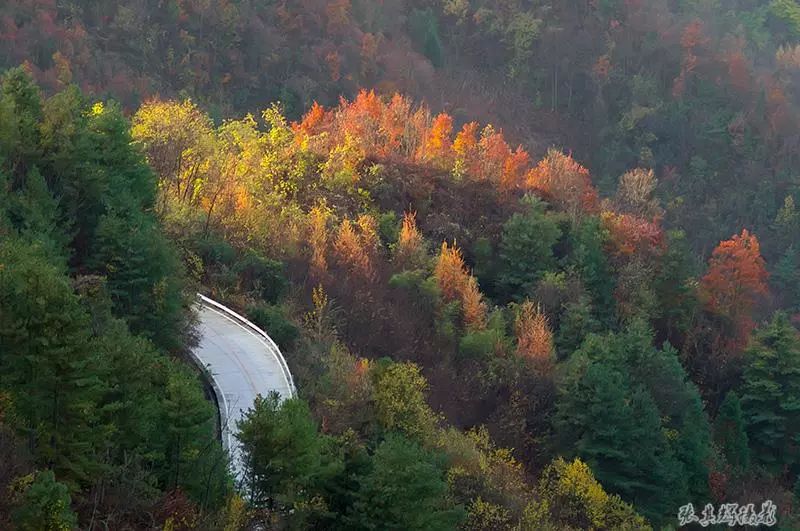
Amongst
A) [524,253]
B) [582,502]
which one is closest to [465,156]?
[524,253]

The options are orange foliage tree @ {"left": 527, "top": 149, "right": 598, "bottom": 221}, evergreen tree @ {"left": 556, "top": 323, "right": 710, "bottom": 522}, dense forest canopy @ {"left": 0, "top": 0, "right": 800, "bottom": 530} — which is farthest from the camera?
orange foliage tree @ {"left": 527, "top": 149, "right": 598, "bottom": 221}

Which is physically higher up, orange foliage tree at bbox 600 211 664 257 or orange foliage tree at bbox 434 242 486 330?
orange foliage tree at bbox 600 211 664 257

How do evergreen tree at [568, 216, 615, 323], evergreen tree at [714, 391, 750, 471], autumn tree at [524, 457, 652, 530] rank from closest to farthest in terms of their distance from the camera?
autumn tree at [524, 457, 652, 530]
evergreen tree at [714, 391, 750, 471]
evergreen tree at [568, 216, 615, 323]

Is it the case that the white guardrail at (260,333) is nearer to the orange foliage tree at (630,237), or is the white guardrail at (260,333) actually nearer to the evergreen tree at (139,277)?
the evergreen tree at (139,277)

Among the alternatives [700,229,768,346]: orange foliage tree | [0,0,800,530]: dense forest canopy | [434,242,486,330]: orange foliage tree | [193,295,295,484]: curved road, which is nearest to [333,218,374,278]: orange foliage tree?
[0,0,800,530]: dense forest canopy

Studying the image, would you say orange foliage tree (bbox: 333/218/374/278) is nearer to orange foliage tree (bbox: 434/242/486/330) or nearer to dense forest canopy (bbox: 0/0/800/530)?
dense forest canopy (bbox: 0/0/800/530)

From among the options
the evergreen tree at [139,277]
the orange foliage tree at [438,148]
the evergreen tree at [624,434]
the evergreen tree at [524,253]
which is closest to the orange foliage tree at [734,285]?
the evergreen tree at [524,253]

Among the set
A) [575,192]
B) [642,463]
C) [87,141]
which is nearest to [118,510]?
[87,141]
